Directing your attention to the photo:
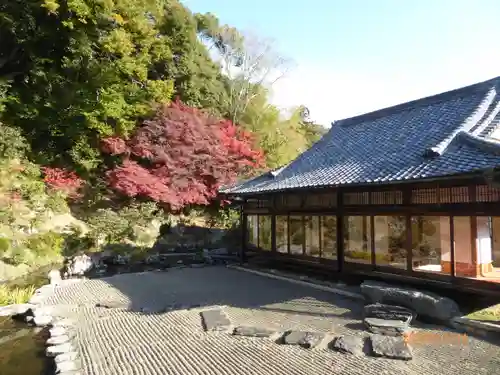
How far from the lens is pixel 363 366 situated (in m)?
5.07

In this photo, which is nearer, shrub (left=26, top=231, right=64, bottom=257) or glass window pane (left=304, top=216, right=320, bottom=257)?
glass window pane (left=304, top=216, right=320, bottom=257)

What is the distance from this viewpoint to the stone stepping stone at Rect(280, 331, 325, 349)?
590 cm

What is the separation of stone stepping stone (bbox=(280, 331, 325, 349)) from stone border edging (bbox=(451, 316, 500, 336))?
2.39m

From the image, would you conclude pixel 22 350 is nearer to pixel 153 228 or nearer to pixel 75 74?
pixel 153 228

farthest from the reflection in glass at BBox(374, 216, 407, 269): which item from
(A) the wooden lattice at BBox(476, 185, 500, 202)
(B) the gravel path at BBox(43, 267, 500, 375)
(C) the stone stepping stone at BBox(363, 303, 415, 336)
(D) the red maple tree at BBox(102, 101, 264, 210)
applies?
(D) the red maple tree at BBox(102, 101, 264, 210)

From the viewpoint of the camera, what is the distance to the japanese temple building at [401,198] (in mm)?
7898

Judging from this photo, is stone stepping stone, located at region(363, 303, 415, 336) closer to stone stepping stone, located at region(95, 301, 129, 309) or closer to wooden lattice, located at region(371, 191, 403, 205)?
wooden lattice, located at region(371, 191, 403, 205)

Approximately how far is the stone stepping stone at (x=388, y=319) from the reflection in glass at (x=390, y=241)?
2.32m

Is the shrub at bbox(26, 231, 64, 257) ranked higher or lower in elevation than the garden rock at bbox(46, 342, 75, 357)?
higher

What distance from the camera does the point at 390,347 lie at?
5.59m

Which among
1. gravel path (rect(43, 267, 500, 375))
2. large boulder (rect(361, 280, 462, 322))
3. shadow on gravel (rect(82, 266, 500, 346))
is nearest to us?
gravel path (rect(43, 267, 500, 375))

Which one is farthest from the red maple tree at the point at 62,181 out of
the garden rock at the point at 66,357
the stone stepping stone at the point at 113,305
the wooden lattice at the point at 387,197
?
the wooden lattice at the point at 387,197

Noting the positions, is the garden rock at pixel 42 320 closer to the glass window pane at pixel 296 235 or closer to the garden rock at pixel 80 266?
the garden rock at pixel 80 266

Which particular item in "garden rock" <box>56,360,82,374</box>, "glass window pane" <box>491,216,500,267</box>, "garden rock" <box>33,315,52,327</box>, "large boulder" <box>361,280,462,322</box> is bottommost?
"garden rock" <box>33,315,52,327</box>
